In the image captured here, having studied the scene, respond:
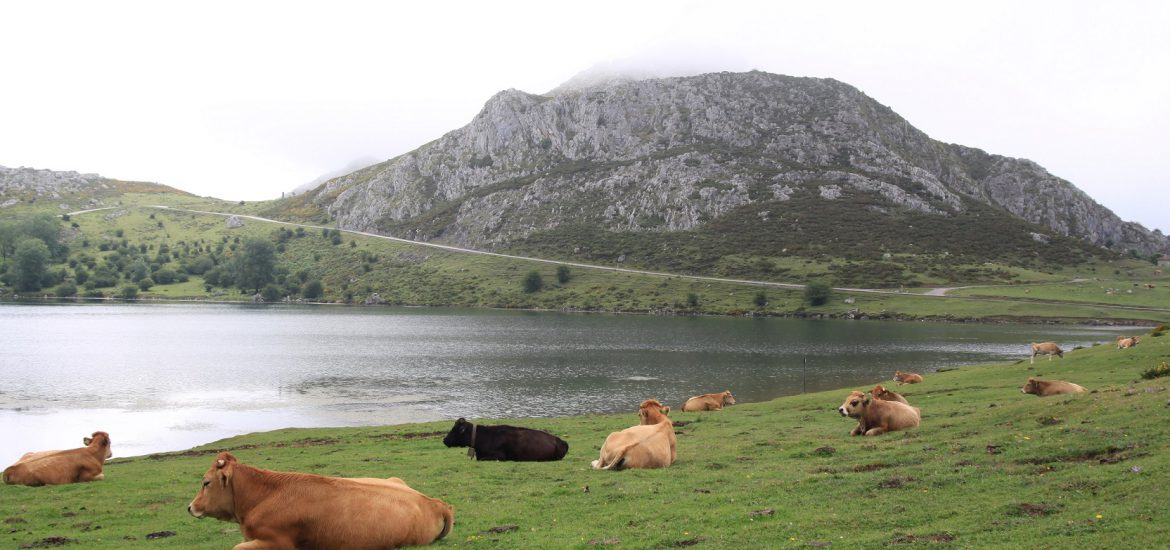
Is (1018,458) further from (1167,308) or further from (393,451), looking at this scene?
(1167,308)

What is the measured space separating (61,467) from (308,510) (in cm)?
1382

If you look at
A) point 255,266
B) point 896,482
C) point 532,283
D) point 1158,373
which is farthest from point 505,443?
point 255,266

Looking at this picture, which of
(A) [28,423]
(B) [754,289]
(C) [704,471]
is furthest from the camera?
(B) [754,289]

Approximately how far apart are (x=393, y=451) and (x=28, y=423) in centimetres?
2982

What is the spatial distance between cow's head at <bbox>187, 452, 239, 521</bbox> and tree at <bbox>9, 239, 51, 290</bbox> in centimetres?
21861

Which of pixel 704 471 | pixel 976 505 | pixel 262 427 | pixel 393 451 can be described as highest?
pixel 976 505

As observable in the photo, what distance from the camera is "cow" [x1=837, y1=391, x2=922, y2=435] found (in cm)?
2158

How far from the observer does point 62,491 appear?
18.4 m

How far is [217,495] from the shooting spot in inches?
424

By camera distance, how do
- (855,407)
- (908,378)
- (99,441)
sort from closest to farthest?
(99,441), (855,407), (908,378)

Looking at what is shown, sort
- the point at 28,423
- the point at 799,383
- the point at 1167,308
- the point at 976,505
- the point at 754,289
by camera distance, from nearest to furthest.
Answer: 1. the point at 976,505
2. the point at 28,423
3. the point at 799,383
4. the point at 1167,308
5. the point at 754,289

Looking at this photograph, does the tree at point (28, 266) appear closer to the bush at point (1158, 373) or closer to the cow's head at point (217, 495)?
the cow's head at point (217, 495)

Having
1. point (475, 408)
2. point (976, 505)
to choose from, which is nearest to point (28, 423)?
point (475, 408)

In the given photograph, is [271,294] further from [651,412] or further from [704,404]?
[651,412]
